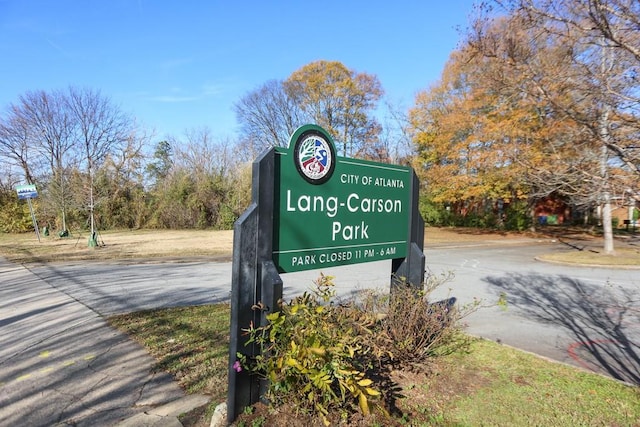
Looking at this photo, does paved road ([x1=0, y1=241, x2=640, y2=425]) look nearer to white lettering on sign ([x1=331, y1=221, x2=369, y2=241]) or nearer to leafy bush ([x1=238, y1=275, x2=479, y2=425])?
leafy bush ([x1=238, y1=275, x2=479, y2=425])

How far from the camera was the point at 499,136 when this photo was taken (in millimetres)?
18141

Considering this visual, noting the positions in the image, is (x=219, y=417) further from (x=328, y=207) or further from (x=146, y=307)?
(x=146, y=307)

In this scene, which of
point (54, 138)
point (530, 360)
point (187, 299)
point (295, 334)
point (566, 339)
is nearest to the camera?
point (295, 334)

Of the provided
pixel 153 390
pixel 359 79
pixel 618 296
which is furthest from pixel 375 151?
pixel 153 390

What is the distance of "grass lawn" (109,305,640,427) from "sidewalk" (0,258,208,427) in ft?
0.66

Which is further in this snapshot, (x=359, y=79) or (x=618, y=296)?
(x=359, y=79)

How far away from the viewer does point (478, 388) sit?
322cm

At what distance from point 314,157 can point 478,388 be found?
2.41 m

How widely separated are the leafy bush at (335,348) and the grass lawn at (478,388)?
0.18 metres

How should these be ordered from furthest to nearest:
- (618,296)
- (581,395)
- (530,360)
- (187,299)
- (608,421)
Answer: (618,296)
(187,299)
(530,360)
(581,395)
(608,421)

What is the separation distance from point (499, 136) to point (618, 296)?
12.0 metres

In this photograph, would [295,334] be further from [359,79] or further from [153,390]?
[359,79]

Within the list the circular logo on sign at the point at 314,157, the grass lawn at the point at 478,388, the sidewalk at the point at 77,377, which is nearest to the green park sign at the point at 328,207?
the circular logo on sign at the point at 314,157

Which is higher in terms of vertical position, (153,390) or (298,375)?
(298,375)
